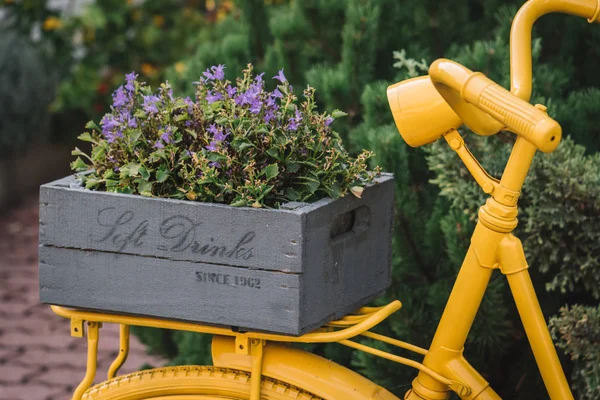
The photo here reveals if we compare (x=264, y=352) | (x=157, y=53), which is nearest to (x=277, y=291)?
(x=264, y=352)

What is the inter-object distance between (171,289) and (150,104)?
0.40 metres

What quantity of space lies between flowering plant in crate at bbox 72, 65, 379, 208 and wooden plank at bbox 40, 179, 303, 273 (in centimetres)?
4

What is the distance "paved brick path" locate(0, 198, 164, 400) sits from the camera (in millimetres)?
3334

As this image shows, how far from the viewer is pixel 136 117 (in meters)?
1.80

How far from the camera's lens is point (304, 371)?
70.1 inches

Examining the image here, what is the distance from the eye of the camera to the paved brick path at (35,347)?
3334 millimetres

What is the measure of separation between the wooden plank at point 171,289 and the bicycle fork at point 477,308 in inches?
12.7

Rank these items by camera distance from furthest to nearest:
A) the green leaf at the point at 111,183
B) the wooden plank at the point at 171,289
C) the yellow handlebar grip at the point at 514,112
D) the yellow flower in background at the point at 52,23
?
the yellow flower in background at the point at 52,23, the green leaf at the point at 111,183, the wooden plank at the point at 171,289, the yellow handlebar grip at the point at 514,112

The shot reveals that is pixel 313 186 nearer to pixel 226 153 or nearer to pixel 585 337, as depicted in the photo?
pixel 226 153

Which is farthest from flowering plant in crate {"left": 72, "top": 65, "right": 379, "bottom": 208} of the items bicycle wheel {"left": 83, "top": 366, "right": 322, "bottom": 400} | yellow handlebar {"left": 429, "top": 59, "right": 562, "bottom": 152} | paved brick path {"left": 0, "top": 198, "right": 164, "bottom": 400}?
paved brick path {"left": 0, "top": 198, "right": 164, "bottom": 400}

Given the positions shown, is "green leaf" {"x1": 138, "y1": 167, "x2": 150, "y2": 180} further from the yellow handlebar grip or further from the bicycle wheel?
the yellow handlebar grip

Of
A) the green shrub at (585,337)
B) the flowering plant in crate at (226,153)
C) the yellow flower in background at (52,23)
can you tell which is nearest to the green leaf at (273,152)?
the flowering plant in crate at (226,153)

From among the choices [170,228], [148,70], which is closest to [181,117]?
[170,228]

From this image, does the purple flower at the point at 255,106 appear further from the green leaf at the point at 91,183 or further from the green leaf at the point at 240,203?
the green leaf at the point at 91,183
